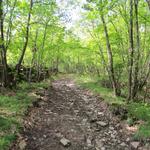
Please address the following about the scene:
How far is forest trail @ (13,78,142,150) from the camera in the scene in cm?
705

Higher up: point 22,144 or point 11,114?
point 11,114

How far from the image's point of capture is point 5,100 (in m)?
9.94

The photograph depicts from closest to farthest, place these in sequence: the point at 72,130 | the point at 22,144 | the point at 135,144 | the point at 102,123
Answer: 1. the point at 22,144
2. the point at 135,144
3. the point at 72,130
4. the point at 102,123

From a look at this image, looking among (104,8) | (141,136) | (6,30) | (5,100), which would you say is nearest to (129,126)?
(141,136)

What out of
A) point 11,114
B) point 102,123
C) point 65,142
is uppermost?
point 11,114

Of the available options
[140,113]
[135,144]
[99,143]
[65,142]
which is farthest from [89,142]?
[140,113]

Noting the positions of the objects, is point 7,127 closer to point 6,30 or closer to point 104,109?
point 104,109

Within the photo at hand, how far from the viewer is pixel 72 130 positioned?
8.20m

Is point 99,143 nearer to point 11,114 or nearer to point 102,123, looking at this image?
point 102,123

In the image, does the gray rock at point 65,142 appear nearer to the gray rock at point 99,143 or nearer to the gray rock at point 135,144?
the gray rock at point 99,143

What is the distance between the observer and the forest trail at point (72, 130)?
23.1 ft

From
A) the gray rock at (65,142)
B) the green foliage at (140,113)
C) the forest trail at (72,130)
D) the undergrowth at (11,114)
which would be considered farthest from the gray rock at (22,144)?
the green foliage at (140,113)

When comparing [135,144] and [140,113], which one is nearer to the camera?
[135,144]

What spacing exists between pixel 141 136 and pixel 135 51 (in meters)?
6.04
